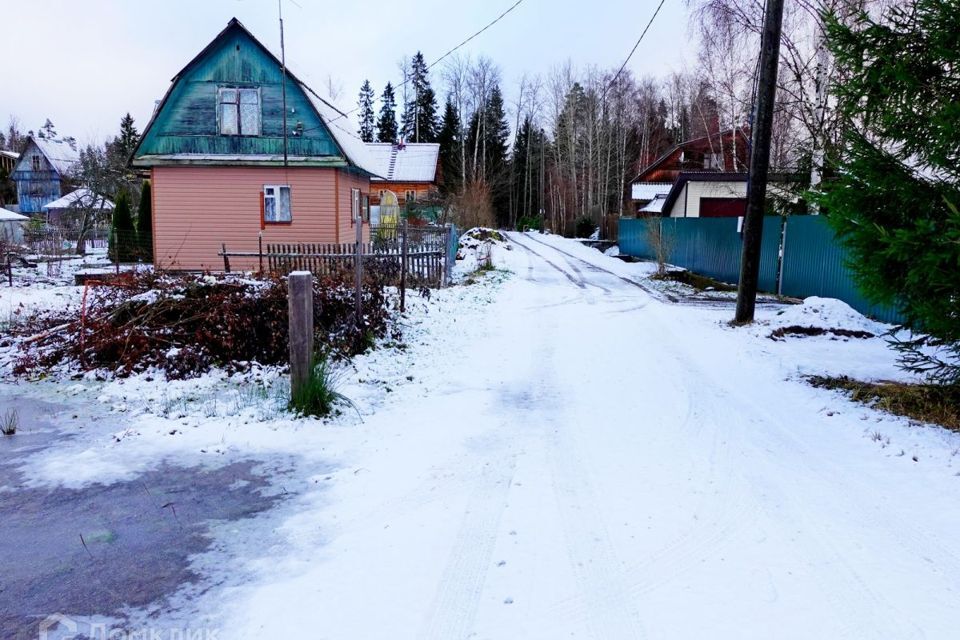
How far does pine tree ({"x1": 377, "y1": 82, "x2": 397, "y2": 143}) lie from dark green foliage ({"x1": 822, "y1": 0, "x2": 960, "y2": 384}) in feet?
235

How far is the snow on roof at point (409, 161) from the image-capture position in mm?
47094

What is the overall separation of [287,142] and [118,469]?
675 inches

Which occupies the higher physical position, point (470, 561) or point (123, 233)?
point (123, 233)

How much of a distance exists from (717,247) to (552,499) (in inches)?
711

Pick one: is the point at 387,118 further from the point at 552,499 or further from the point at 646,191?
the point at 552,499

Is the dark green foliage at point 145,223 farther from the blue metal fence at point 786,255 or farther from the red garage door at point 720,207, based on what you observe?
the red garage door at point 720,207

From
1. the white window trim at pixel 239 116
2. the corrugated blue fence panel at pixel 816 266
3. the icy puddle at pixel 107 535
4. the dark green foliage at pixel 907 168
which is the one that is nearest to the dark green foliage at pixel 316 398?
the icy puddle at pixel 107 535

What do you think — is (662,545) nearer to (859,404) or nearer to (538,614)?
(538,614)

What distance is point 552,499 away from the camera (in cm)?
441

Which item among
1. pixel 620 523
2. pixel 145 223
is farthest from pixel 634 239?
pixel 620 523

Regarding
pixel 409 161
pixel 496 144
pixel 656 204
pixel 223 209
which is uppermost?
pixel 496 144

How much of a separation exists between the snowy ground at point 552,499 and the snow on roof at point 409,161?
131 feet

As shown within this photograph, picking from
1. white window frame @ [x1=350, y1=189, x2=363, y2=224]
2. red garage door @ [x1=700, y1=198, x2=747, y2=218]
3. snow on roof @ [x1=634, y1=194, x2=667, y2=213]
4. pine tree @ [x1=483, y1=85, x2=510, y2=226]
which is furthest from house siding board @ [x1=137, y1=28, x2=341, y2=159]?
pine tree @ [x1=483, y1=85, x2=510, y2=226]

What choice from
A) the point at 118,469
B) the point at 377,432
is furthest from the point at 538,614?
the point at 118,469
